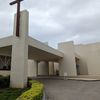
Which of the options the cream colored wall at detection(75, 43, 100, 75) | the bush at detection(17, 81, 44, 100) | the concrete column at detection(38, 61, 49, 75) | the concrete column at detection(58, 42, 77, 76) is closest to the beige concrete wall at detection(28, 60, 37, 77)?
the concrete column at detection(38, 61, 49, 75)

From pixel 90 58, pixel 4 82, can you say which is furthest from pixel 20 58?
pixel 90 58

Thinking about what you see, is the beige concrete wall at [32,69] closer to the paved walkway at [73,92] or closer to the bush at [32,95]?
the paved walkway at [73,92]

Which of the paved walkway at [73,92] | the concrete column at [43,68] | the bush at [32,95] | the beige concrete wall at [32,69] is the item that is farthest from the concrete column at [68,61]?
the bush at [32,95]

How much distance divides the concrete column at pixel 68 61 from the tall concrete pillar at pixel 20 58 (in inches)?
441

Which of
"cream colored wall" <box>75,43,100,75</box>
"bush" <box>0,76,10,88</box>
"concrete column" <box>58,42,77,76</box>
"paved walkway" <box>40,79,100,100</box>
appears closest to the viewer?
"paved walkway" <box>40,79,100,100</box>

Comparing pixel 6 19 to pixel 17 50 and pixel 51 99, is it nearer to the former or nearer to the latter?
pixel 17 50

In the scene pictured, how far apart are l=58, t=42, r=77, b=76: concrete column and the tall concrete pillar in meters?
11.2

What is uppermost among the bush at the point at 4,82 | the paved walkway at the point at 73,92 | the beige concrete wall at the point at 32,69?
the beige concrete wall at the point at 32,69

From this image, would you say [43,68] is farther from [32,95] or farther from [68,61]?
[32,95]

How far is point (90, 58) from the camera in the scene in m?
26.1

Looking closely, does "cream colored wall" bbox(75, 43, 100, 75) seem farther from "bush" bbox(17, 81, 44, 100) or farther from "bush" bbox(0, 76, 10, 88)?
"bush" bbox(17, 81, 44, 100)

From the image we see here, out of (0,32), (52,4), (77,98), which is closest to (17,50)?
(52,4)

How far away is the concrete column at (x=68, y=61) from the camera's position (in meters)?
20.6

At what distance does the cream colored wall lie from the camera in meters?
25.3
